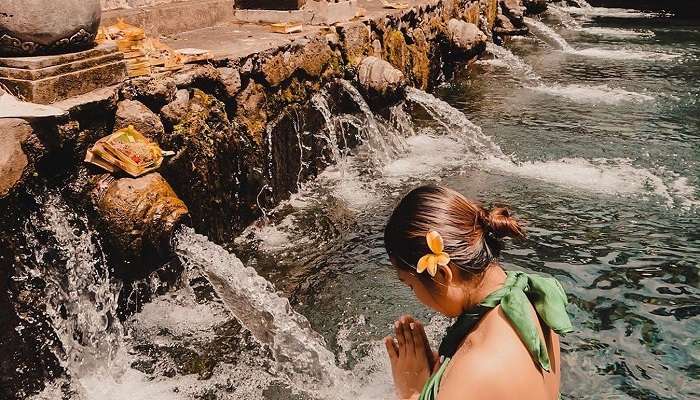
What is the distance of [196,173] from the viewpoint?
5.28 m

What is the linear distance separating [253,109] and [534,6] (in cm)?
1838

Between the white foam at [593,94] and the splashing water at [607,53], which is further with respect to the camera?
the splashing water at [607,53]

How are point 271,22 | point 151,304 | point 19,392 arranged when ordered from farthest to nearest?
point 271,22 → point 151,304 → point 19,392

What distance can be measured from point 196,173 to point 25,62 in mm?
1609

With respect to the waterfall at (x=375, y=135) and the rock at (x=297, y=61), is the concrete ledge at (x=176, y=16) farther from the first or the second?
the waterfall at (x=375, y=135)

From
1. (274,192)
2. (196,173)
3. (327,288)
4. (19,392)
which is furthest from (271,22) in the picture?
(19,392)

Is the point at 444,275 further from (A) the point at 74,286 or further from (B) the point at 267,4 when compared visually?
(B) the point at 267,4

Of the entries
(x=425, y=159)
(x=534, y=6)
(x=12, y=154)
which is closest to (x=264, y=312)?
(x=12, y=154)

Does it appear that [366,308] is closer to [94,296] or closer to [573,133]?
[94,296]

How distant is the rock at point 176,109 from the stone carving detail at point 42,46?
779 mm

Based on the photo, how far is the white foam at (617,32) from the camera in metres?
17.9

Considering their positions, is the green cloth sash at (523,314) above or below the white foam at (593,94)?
above

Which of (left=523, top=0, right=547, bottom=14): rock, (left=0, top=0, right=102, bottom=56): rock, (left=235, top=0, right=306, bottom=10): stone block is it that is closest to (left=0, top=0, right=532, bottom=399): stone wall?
(left=0, top=0, right=102, bottom=56): rock

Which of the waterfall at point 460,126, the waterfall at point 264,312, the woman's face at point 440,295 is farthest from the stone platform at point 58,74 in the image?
the waterfall at point 460,126
